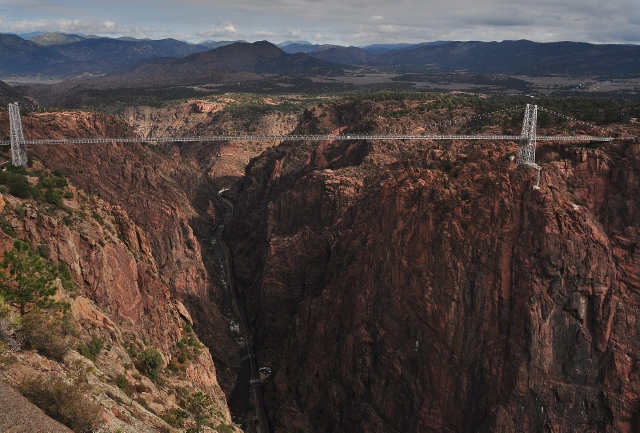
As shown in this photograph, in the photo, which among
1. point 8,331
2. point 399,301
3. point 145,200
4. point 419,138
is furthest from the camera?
point 419,138

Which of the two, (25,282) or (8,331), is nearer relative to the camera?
(8,331)

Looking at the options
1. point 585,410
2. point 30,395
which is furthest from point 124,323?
point 585,410

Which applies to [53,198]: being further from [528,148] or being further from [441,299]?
[528,148]

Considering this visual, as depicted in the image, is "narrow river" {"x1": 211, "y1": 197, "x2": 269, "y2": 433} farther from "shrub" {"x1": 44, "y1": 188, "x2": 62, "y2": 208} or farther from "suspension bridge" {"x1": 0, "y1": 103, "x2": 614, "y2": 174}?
"shrub" {"x1": 44, "y1": 188, "x2": 62, "y2": 208}

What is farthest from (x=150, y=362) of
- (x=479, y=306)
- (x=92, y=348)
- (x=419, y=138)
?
(x=419, y=138)

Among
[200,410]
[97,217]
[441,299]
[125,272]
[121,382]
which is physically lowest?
[441,299]

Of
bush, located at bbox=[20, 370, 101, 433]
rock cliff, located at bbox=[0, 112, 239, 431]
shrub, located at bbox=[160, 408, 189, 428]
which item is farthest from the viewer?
rock cliff, located at bbox=[0, 112, 239, 431]

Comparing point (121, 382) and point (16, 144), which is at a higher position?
point (16, 144)

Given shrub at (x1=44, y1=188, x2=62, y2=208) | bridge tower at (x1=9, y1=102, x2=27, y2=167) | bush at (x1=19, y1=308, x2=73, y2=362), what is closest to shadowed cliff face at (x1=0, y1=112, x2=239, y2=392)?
bridge tower at (x1=9, y1=102, x2=27, y2=167)
